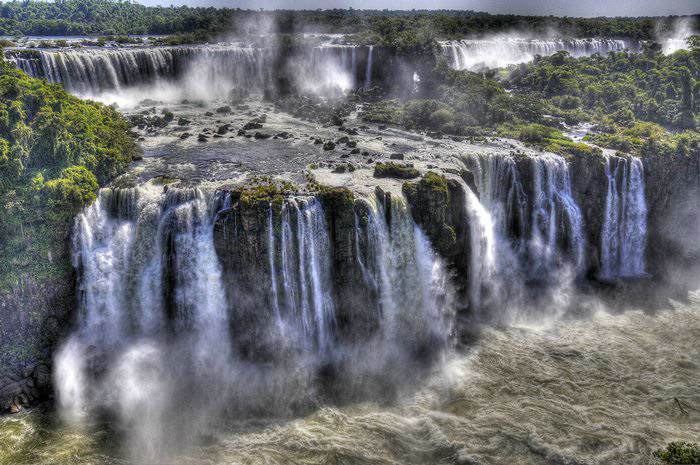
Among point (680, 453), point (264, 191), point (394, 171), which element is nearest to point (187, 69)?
point (394, 171)

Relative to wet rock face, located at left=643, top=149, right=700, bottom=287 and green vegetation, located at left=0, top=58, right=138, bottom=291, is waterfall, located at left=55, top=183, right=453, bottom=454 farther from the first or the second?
wet rock face, located at left=643, top=149, right=700, bottom=287

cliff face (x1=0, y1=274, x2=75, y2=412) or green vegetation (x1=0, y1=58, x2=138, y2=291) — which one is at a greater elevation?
green vegetation (x1=0, y1=58, x2=138, y2=291)

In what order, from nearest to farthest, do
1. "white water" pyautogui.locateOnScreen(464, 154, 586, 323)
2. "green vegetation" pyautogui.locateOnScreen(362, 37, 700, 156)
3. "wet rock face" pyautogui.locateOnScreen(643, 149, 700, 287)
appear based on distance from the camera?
"white water" pyautogui.locateOnScreen(464, 154, 586, 323) < "wet rock face" pyautogui.locateOnScreen(643, 149, 700, 287) < "green vegetation" pyautogui.locateOnScreen(362, 37, 700, 156)

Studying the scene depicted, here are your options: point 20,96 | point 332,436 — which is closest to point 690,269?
point 332,436

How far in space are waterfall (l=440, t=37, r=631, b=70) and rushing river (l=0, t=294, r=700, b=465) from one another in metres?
45.2

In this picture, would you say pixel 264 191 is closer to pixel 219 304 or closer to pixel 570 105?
pixel 219 304

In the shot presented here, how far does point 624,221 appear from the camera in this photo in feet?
112

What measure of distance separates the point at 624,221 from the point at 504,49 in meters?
42.5

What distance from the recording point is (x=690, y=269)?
1368 inches

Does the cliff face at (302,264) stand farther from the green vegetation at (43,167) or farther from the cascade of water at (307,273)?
the green vegetation at (43,167)

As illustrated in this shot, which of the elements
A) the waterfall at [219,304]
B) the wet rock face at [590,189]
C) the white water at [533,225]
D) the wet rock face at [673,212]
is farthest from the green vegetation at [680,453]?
the wet rock face at [673,212]

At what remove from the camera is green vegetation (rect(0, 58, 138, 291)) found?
76.7 ft

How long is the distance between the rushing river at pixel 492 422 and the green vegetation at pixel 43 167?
7277mm

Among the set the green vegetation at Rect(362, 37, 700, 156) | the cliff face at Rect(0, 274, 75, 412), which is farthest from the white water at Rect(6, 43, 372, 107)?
the cliff face at Rect(0, 274, 75, 412)
